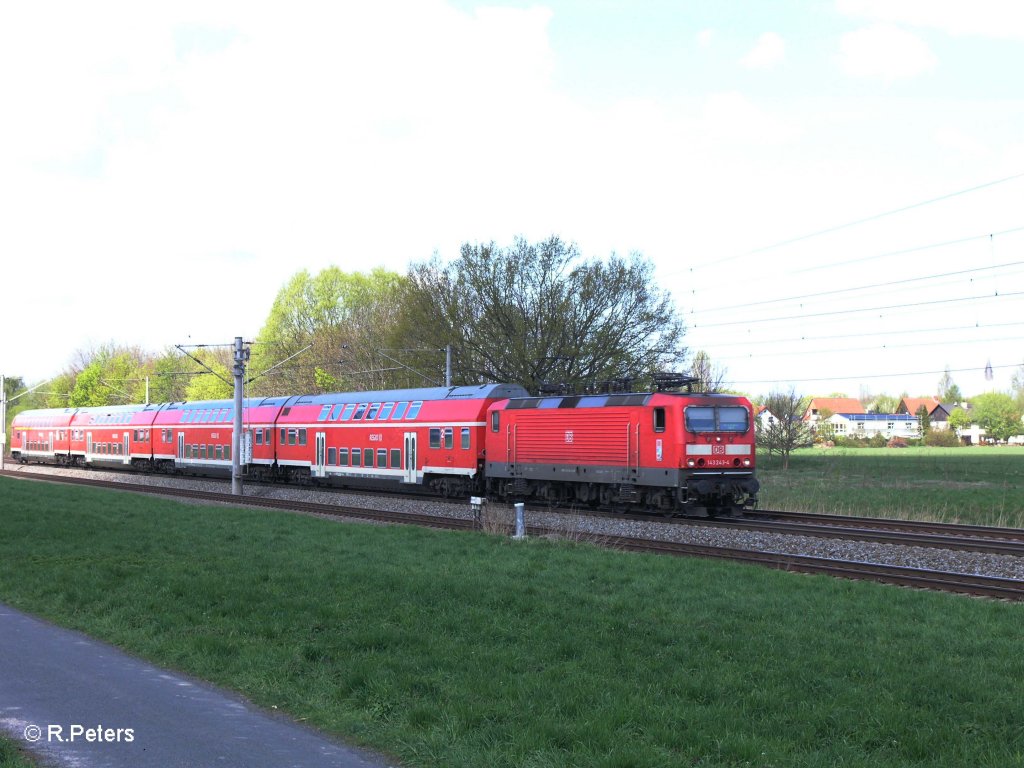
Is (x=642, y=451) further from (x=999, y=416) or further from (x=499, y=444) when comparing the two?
(x=999, y=416)

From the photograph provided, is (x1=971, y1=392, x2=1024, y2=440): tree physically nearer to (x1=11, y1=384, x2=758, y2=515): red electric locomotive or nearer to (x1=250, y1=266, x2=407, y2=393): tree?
(x1=250, y1=266, x2=407, y2=393): tree

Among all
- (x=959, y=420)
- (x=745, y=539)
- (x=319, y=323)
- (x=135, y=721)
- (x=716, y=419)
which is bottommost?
(x=745, y=539)

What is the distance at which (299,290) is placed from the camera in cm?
8888

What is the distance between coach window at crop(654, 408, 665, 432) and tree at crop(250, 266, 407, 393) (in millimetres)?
50481

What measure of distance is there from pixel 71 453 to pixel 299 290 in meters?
29.4

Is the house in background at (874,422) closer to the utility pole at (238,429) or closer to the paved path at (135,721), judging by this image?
the utility pole at (238,429)

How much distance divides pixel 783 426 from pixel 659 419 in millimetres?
36472

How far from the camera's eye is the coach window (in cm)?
2652

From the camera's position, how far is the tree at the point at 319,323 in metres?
78.2

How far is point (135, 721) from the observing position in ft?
24.4

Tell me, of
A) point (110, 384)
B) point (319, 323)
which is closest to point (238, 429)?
point (319, 323)

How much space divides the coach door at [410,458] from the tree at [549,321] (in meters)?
14.2

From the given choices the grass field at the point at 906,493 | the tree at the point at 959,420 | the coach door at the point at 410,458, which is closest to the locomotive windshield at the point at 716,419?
the grass field at the point at 906,493

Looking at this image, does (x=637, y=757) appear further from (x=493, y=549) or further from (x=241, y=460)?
(x=241, y=460)
